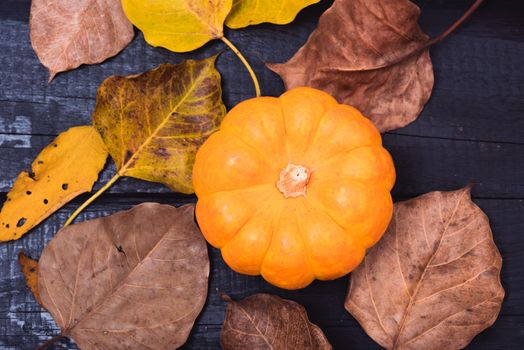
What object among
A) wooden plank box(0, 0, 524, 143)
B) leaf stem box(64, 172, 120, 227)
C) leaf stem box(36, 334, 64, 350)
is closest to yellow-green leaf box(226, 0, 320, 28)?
wooden plank box(0, 0, 524, 143)

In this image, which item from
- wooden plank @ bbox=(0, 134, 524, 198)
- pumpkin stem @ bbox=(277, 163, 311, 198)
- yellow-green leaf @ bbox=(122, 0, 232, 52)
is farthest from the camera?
wooden plank @ bbox=(0, 134, 524, 198)

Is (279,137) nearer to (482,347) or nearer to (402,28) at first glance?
(402,28)

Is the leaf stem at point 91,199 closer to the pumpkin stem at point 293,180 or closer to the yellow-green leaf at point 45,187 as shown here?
the yellow-green leaf at point 45,187

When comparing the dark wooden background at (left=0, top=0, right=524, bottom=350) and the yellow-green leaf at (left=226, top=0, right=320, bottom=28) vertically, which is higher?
the yellow-green leaf at (left=226, top=0, right=320, bottom=28)

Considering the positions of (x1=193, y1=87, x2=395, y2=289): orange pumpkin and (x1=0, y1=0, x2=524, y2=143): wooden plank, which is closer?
(x1=193, y1=87, x2=395, y2=289): orange pumpkin

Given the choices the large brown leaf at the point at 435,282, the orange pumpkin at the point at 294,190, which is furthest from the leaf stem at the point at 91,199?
the large brown leaf at the point at 435,282

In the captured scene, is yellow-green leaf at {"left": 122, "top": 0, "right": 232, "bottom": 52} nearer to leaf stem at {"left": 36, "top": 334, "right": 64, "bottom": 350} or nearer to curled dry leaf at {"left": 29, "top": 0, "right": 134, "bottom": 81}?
curled dry leaf at {"left": 29, "top": 0, "right": 134, "bottom": 81}

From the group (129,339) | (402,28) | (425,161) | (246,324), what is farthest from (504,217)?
(129,339)
